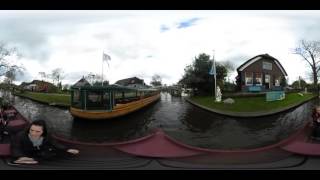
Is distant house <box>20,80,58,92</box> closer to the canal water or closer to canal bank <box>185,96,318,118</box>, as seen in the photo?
the canal water

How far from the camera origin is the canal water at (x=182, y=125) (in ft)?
9.74

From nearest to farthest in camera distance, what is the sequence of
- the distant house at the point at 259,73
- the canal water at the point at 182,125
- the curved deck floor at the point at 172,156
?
the curved deck floor at the point at 172,156
the distant house at the point at 259,73
the canal water at the point at 182,125

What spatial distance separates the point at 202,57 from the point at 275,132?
1.10 m

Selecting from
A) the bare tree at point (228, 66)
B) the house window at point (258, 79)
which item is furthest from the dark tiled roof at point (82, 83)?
the house window at point (258, 79)

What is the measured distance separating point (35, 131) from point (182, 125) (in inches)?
56.9

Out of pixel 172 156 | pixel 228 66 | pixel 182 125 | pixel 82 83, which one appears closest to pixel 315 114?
pixel 228 66

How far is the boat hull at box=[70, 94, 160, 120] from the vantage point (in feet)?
9.75

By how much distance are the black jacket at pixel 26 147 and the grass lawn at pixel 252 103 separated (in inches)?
58.0

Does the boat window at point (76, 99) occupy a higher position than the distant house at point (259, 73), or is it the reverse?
the distant house at point (259, 73)

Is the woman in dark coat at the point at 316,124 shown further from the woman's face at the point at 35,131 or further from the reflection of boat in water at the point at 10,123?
the reflection of boat in water at the point at 10,123

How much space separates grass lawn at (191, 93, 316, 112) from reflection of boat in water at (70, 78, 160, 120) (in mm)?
639

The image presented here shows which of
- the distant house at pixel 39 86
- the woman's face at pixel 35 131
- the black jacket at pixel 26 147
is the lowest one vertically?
the black jacket at pixel 26 147

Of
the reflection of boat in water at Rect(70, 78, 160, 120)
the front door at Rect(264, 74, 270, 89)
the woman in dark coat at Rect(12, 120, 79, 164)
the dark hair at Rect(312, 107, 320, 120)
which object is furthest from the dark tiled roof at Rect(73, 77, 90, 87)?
the dark hair at Rect(312, 107, 320, 120)
